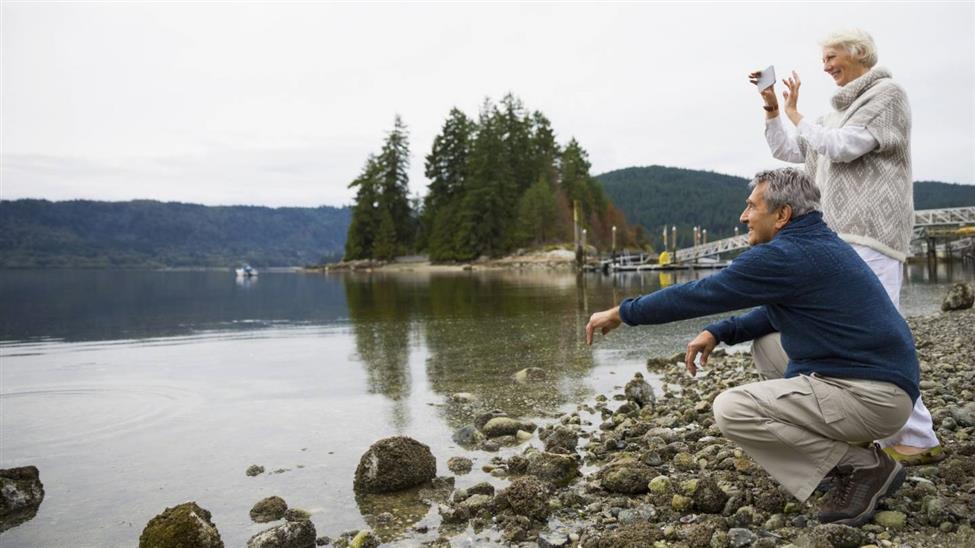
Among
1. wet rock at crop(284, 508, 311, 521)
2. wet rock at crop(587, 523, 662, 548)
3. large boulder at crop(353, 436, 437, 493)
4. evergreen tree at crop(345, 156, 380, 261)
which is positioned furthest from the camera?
evergreen tree at crop(345, 156, 380, 261)

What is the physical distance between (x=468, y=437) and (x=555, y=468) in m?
1.64

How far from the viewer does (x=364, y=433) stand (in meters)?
7.18

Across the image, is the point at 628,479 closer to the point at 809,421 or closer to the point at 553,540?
the point at 553,540

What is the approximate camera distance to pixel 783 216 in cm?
360

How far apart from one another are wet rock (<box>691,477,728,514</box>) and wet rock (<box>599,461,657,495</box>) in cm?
47

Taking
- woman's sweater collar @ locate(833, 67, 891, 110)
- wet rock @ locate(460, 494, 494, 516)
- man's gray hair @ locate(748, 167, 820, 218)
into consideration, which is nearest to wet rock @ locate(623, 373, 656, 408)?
wet rock @ locate(460, 494, 494, 516)

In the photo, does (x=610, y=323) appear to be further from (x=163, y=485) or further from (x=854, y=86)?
(x=163, y=485)

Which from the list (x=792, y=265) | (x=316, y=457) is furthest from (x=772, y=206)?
(x=316, y=457)

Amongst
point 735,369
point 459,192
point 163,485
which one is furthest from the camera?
point 459,192

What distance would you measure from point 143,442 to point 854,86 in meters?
7.44

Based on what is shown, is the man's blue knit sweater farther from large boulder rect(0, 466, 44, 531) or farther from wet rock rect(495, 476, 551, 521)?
large boulder rect(0, 466, 44, 531)

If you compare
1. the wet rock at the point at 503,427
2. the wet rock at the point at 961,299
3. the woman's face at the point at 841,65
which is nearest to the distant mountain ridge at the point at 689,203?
the wet rock at the point at 961,299

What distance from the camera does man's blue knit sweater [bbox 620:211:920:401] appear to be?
11.1 ft

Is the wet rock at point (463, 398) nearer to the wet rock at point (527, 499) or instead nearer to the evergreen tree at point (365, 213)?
the wet rock at point (527, 499)
